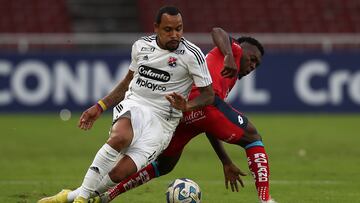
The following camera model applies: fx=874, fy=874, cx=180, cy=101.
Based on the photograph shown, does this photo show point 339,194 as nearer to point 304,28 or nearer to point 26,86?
point 26,86

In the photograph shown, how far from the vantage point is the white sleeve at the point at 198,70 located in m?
8.57

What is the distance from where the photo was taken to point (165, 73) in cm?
869

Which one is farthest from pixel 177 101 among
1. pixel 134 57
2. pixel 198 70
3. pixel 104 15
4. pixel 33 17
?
pixel 104 15

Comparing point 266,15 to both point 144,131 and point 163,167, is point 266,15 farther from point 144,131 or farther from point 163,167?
point 144,131

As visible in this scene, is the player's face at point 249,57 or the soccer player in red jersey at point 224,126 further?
the player's face at point 249,57

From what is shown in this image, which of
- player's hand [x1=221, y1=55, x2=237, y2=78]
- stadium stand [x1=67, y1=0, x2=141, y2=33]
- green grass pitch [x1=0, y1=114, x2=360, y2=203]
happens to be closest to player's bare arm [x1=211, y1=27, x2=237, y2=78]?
player's hand [x1=221, y1=55, x2=237, y2=78]

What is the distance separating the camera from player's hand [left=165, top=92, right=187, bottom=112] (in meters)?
8.33

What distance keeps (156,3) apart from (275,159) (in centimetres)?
1343

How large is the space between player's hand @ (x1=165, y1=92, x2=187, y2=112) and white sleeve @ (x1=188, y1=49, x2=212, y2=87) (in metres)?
0.31

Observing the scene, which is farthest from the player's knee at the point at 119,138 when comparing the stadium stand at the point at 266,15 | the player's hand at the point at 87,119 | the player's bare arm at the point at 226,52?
the stadium stand at the point at 266,15

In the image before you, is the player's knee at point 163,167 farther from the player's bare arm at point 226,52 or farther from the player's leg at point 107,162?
the player's bare arm at point 226,52

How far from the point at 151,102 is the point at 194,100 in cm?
46

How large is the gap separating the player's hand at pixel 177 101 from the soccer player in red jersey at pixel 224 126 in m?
0.56

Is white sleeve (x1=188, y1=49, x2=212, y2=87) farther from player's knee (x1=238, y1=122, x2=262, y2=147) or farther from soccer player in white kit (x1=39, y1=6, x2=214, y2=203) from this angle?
player's knee (x1=238, y1=122, x2=262, y2=147)
